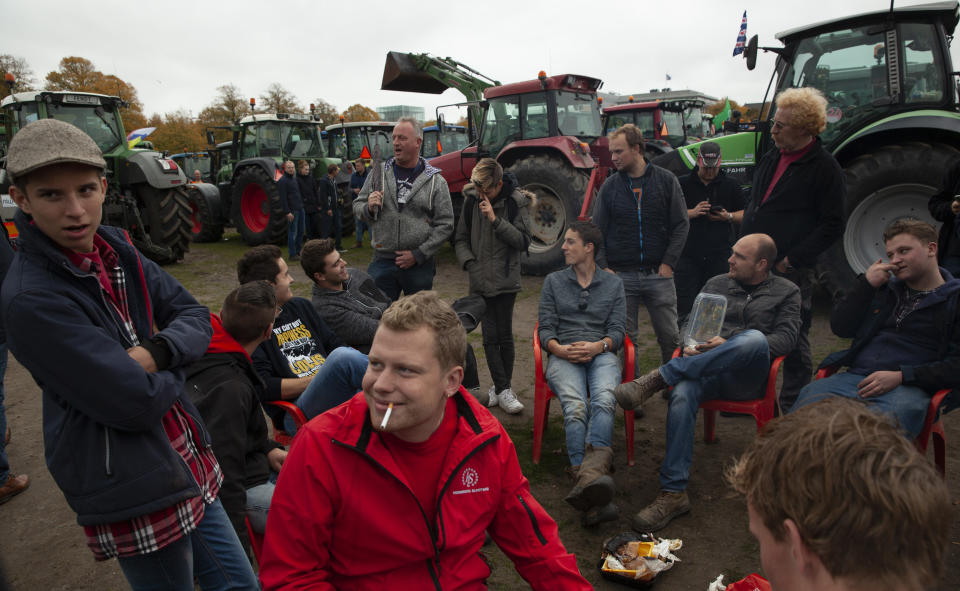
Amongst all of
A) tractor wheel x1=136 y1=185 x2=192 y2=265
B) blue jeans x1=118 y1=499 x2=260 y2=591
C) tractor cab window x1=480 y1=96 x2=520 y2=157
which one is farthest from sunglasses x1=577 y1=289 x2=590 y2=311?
tractor wheel x1=136 y1=185 x2=192 y2=265

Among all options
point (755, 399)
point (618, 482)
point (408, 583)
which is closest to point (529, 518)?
point (408, 583)

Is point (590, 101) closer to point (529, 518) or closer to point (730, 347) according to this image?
point (730, 347)

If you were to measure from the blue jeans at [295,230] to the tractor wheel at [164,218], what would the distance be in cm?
167

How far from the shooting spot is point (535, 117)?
8109 mm

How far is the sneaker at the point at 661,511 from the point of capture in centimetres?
262

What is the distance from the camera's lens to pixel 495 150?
8.34 meters

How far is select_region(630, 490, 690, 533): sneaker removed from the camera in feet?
8.58

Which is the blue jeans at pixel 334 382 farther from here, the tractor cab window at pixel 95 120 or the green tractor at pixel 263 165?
the tractor cab window at pixel 95 120

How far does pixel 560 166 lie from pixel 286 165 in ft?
14.6

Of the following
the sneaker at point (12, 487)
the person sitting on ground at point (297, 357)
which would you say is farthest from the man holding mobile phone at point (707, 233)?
the sneaker at point (12, 487)

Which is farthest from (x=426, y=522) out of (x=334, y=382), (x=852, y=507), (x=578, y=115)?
(x=578, y=115)

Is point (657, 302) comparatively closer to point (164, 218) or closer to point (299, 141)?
point (164, 218)

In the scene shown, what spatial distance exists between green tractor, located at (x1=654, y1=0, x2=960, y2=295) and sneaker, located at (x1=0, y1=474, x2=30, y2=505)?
6132 mm

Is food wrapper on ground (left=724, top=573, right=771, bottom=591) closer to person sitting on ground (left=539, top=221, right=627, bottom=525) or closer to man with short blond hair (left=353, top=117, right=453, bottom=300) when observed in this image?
person sitting on ground (left=539, top=221, right=627, bottom=525)
